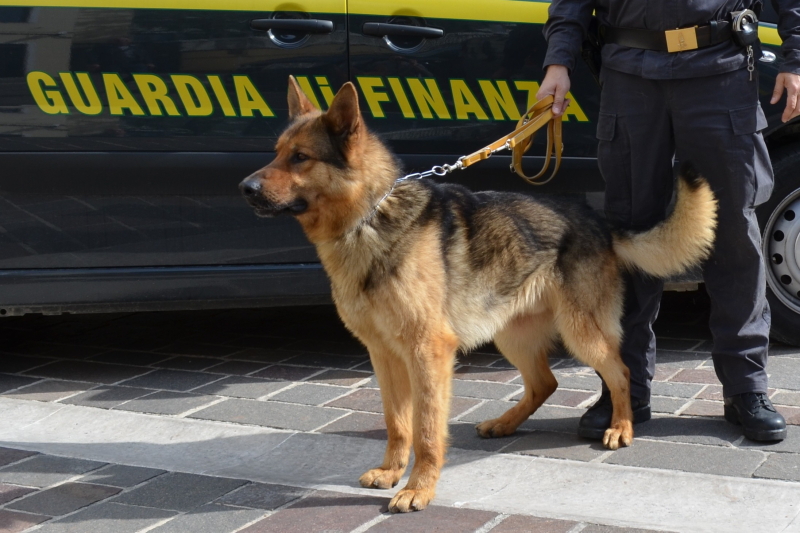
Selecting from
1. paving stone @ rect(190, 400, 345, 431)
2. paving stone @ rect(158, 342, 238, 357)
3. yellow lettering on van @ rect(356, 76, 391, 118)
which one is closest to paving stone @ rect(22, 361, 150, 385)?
paving stone @ rect(158, 342, 238, 357)

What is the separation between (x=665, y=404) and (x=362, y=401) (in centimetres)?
128

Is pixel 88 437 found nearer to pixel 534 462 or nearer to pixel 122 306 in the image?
pixel 122 306

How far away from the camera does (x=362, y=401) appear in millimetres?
4109

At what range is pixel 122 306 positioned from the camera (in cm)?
430

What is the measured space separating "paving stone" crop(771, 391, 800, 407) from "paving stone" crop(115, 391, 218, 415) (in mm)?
2393

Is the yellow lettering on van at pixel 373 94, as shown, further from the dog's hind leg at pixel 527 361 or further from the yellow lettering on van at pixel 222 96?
the dog's hind leg at pixel 527 361

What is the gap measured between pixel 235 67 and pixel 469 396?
179 centimetres

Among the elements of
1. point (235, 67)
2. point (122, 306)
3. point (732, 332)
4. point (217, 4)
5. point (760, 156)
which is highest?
point (217, 4)

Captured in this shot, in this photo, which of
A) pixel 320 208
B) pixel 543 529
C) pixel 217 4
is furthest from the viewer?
pixel 217 4

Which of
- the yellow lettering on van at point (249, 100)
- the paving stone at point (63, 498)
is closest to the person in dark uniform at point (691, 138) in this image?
the yellow lettering on van at point (249, 100)

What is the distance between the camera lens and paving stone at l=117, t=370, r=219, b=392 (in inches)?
173

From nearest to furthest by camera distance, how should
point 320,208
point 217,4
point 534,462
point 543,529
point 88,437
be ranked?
1. point 543,529
2. point 320,208
3. point 534,462
4. point 88,437
5. point 217,4

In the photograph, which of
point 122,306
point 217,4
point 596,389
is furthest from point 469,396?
point 217,4

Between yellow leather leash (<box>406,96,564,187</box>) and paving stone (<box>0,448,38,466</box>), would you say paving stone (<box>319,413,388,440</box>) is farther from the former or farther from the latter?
paving stone (<box>0,448,38,466</box>)
